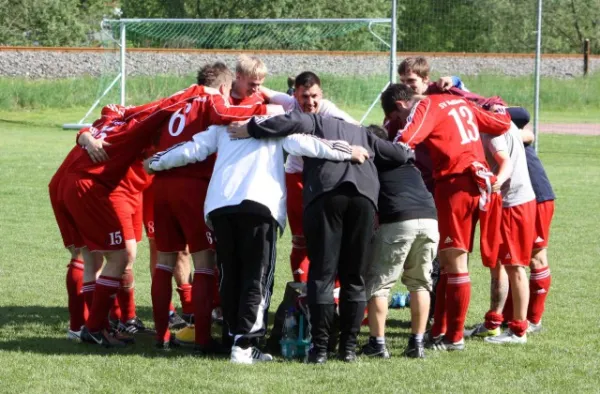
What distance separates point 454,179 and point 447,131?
361 millimetres

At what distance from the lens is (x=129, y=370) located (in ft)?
21.7

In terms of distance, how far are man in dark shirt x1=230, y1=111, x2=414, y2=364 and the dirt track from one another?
78.2 ft

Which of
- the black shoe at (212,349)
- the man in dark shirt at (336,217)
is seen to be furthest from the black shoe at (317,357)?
the black shoe at (212,349)

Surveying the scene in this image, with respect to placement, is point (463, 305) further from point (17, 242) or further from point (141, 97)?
point (141, 97)

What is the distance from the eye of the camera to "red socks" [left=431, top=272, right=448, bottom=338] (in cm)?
777

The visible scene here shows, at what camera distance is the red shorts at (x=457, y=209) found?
7.34 m

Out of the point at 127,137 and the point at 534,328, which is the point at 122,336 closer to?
the point at 127,137

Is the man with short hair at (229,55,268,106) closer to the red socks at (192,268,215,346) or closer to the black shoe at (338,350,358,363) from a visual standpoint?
the red socks at (192,268,215,346)

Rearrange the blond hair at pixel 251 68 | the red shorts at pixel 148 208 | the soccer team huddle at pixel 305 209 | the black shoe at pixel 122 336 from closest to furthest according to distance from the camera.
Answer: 1. the soccer team huddle at pixel 305 209
2. the blond hair at pixel 251 68
3. the black shoe at pixel 122 336
4. the red shorts at pixel 148 208

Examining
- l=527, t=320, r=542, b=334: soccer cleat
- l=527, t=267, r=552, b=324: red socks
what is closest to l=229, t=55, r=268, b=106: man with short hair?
l=527, t=267, r=552, b=324: red socks

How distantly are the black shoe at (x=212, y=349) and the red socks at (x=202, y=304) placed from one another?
0.09 feet

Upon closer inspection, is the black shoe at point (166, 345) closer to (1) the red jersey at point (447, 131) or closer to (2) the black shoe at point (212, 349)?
(2) the black shoe at point (212, 349)

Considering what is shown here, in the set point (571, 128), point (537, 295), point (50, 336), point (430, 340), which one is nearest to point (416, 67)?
point (537, 295)

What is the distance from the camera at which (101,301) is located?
738 cm
